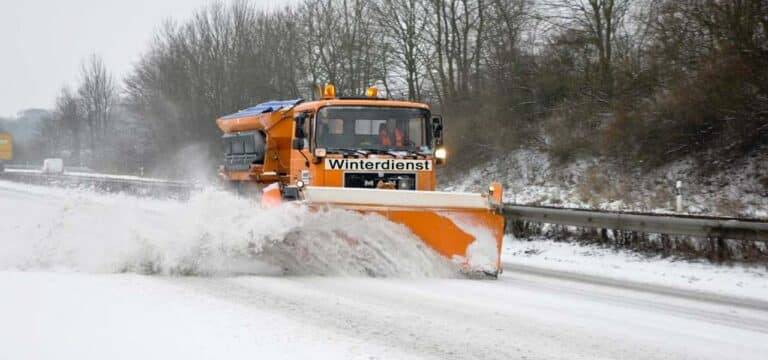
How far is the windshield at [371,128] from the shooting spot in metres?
10.7

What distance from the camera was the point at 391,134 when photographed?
10.9m

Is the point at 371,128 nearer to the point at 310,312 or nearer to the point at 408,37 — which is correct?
the point at 310,312

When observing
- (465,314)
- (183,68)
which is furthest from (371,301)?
(183,68)

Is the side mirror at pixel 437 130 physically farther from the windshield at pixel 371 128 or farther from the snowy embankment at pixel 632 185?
the snowy embankment at pixel 632 185

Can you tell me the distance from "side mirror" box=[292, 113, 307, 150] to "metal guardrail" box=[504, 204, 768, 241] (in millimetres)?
4704

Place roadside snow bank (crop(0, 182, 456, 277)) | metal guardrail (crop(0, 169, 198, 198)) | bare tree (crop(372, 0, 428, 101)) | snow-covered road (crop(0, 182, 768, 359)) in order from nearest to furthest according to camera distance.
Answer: snow-covered road (crop(0, 182, 768, 359)), roadside snow bank (crop(0, 182, 456, 277)), metal guardrail (crop(0, 169, 198, 198)), bare tree (crop(372, 0, 428, 101))

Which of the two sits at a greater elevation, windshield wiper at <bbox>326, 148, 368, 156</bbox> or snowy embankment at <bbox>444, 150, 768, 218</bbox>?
windshield wiper at <bbox>326, 148, 368, 156</bbox>

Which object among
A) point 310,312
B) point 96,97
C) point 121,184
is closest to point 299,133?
point 310,312

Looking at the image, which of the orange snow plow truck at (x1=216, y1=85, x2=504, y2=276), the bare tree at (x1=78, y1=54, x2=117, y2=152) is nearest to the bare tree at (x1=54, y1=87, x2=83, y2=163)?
the bare tree at (x1=78, y1=54, x2=117, y2=152)

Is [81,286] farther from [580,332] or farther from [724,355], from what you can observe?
[724,355]

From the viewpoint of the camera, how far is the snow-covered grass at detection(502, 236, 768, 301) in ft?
29.9

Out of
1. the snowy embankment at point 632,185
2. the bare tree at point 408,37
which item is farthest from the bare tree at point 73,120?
the snowy embankment at point 632,185

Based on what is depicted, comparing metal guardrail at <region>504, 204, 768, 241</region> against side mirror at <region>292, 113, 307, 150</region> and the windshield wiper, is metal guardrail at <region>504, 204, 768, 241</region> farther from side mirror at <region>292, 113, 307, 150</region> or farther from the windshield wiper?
side mirror at <region>292, 113, 307, 150</region>

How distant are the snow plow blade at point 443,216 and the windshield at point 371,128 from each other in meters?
1.83
